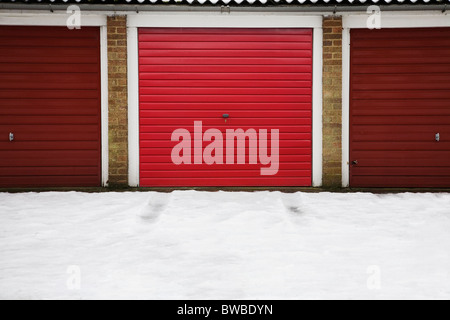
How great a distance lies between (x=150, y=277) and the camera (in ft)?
14.1

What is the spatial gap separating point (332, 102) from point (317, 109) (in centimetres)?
30

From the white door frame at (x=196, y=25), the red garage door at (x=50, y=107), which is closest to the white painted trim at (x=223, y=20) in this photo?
the white door frame at (x=196, y=25)

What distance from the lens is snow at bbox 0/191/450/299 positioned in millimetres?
4047

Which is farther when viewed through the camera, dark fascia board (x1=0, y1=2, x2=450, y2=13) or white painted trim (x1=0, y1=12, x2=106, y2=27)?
white painted trim (x1=0, y1=12, x2=106, y2=27)

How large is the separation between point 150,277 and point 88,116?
5.21 m

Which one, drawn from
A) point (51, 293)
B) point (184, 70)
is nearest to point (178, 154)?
point (184, 70)

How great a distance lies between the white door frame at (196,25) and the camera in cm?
866

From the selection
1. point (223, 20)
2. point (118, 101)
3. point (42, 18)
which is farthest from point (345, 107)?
point (42, 18)

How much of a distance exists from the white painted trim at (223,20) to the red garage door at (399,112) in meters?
1.06

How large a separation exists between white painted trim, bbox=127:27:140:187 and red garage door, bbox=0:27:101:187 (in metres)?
0.59

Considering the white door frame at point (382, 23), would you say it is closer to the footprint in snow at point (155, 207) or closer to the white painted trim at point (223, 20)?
the white painted trim at point (223, 20)

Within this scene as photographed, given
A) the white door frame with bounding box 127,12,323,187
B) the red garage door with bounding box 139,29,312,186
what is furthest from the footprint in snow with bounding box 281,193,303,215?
the white door frame with bounding box 127,12,323,187

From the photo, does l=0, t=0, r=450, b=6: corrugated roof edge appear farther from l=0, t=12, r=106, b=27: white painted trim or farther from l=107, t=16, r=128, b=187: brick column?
l=107, t=16, r=128, b=187: brick column

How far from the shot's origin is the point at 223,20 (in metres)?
8.70
